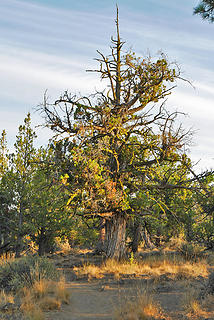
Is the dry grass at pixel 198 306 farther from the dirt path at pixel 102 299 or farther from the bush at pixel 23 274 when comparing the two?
the bush at pixel 23 274

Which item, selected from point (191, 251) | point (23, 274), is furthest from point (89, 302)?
point (191, 251)

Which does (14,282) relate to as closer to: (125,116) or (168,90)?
(125,116)

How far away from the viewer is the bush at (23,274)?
10055 mm

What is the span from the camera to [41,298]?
28.5 ft

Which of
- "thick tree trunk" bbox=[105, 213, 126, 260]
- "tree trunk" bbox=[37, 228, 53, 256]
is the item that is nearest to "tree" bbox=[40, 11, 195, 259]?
"thick tree trunk" bbox=[105, 213, 126, 260]

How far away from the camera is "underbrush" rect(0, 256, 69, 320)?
769cm

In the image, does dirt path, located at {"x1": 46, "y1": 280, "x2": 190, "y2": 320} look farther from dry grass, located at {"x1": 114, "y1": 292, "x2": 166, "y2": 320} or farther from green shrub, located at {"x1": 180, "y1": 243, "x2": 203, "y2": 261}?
green shrub, located at {"x1": 180, "y1": 243, "x2": 203, "y2": 261}

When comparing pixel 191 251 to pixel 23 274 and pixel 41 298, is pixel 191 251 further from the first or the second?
pixel 41 298

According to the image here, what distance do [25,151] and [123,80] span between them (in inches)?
371

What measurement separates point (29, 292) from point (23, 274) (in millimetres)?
1841

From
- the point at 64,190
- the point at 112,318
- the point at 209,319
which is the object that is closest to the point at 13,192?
the point at 64,190

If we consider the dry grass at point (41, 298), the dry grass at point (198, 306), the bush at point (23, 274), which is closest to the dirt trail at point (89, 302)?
the dry grass at point (41, 298)

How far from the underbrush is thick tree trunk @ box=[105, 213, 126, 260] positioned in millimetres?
3304

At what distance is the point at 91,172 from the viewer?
11586 millimetres
